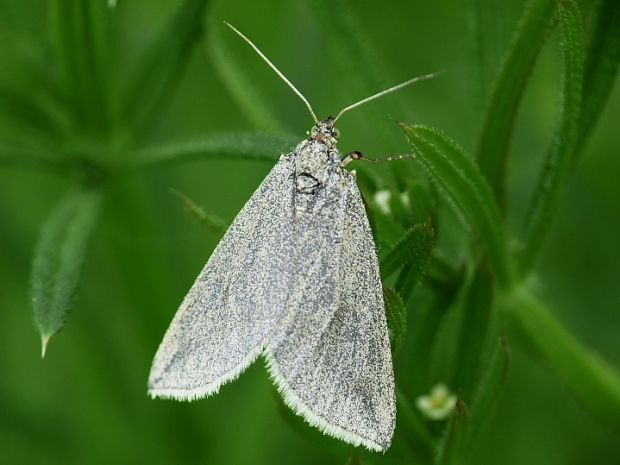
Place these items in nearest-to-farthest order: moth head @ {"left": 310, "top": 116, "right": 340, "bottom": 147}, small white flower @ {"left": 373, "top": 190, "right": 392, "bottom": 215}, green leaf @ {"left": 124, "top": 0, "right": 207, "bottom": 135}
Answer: small white flower @ {"left": 373, "top": 190, "right": 392, "bottom": 215} < moth head @ {"left": 310, "top": 116, "right": 340, "bottom": 147} < green leaf @ {"left": 124, "top": 0, "right": 207, "bottom": 135}

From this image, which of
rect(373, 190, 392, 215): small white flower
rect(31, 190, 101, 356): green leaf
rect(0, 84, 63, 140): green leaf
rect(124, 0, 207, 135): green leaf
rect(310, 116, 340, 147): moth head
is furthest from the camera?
rect(0, 84, 63, 140): green leaf

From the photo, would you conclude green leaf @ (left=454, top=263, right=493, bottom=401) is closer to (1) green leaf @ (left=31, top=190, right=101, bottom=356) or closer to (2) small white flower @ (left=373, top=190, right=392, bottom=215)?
(2) small white flower @ (left=373, top=190, right=392, bottom=215)

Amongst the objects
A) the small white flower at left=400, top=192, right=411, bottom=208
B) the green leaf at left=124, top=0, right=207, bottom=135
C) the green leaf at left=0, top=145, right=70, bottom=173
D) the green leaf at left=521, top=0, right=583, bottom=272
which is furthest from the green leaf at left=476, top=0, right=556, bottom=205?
the green leaf at left=0, top=145, right=70, bottom=173

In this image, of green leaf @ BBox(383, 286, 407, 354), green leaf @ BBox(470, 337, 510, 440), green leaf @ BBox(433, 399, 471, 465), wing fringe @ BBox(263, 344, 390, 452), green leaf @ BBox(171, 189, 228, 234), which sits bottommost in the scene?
wing fringe @ BBox(263, 344, 390, 452)

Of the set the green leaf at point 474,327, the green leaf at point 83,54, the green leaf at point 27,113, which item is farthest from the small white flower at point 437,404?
the green leaf at point 27,113

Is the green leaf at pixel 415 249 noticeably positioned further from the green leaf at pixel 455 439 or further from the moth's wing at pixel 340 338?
the green leaf at pixel 455 439

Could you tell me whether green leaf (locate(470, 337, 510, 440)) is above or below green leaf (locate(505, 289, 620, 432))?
below

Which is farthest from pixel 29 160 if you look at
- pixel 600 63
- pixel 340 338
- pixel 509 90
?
pixel 600 63

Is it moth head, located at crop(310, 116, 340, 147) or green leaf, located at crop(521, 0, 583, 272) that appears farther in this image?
moth head, located at crop(310, 116, 340, 147)
